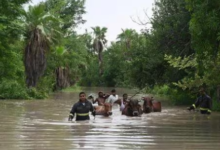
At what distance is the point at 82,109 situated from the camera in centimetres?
1662

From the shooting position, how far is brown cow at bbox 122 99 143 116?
20438mm

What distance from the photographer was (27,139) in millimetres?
11820

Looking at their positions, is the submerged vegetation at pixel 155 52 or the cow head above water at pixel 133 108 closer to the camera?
the submerged vegetation at pixel 155 52

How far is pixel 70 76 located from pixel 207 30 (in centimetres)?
4730

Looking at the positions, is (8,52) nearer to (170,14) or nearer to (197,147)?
(170,14)

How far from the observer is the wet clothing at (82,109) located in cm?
1639

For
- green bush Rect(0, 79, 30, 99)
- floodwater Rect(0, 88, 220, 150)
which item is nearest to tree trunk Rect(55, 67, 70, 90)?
green bush Rect(0, 79, 30, 99)

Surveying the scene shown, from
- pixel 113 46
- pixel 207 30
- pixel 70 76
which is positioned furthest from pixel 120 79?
pixel 207 30

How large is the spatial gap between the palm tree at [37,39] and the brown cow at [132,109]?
1927cm

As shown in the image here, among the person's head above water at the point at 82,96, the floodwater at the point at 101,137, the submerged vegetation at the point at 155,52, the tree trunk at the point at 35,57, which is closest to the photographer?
the floodwater at the point at 101,137

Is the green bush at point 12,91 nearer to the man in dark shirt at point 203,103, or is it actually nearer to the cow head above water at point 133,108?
the cow head above water at point 133,108

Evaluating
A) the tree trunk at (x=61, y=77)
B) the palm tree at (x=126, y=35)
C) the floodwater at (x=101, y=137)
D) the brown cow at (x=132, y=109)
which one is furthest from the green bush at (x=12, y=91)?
the palm tree at (x=126, y=35)

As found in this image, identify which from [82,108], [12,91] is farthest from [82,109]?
[12,91]

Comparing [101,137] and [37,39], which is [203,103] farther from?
[37,39]
